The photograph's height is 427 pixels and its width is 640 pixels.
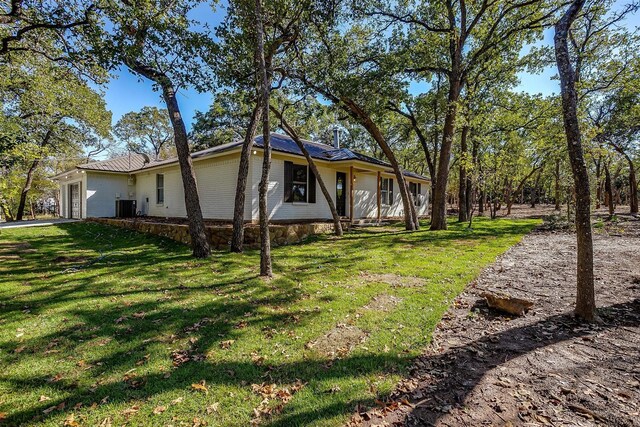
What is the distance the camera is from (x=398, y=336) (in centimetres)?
349

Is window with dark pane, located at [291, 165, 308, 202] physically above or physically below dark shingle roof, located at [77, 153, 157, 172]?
Result: below

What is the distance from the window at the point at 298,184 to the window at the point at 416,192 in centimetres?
1029

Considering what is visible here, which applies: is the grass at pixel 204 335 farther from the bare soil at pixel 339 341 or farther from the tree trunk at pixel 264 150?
the tree trunk at pixel 264 150

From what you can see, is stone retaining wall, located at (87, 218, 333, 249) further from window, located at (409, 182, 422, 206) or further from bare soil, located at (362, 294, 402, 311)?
window, located at (409, 182, 422, 206)

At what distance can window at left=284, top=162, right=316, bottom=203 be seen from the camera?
12.2m

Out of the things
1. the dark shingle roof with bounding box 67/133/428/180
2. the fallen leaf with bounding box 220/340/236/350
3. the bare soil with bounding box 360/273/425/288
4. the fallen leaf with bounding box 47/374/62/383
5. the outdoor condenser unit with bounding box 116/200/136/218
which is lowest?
the fallen leaf with bounding box 47/374/62/383

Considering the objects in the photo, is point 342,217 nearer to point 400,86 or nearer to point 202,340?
point 400,86

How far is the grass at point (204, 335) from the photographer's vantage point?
2.36 m

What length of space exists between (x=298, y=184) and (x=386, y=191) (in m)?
7.12

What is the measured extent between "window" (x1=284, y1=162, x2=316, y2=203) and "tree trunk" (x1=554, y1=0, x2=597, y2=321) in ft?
31.0

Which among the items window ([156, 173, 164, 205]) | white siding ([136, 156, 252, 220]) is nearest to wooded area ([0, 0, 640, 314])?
white siding ([136, 156, 252, 220])

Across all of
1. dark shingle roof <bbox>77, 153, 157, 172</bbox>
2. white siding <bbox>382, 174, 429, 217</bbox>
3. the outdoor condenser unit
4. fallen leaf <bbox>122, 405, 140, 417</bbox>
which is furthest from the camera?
white siding <bbox>382, 174, 429, 217</bbox>

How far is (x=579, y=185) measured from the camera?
367cm

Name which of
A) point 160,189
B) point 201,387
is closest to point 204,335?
point 201,387
